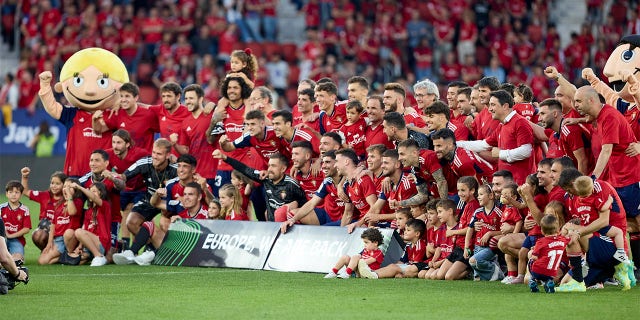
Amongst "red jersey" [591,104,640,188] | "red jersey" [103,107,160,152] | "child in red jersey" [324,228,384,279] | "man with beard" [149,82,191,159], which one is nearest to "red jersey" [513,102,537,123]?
"red jersey" [591,104,640,188]

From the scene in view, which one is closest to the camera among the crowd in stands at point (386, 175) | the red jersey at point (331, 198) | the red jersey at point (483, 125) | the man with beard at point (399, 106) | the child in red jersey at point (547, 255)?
the child in red jersey at point (547, 255)

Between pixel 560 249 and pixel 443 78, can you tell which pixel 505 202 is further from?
pixel 443 78

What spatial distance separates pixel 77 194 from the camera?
1490 cm

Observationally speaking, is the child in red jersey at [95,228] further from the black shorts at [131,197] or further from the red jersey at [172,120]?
the red jersey at [172,120]

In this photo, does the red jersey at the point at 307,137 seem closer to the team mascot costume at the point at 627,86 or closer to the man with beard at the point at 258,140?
the man with beard at the point at 258,140

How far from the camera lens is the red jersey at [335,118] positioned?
1457 centimetres

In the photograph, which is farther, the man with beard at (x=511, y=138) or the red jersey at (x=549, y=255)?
the man with beard at (x=511, y=138)

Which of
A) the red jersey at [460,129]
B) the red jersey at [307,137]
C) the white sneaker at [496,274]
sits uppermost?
the red jersey at [460,129]

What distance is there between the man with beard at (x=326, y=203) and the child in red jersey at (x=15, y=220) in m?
3.26

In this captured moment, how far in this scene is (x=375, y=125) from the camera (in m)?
14.0

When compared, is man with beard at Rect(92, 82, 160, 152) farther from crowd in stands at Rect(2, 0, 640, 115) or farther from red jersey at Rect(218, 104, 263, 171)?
crowd in stands at Rect(2, 0, 640, 115)

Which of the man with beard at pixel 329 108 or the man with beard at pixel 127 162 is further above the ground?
the man with beard at pixel 329 108

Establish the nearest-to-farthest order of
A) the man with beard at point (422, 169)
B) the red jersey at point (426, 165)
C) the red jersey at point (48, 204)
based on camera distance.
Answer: the man with beard at point (422, 169)
the red jersey at point (426, 165)
the red jersey at point (48, 204)

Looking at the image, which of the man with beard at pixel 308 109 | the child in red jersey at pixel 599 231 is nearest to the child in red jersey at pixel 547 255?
the child in red jersey at pixel 599 231
